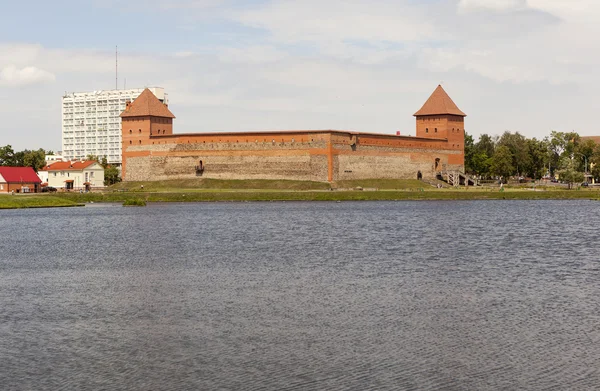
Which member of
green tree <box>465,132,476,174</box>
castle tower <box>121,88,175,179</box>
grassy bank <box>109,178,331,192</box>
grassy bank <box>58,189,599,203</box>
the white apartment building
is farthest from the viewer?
the white apartment building

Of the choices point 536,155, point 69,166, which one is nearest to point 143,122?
point 69,166

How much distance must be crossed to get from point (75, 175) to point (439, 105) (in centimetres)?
4224

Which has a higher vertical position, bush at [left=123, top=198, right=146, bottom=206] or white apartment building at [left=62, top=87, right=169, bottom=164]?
white apartment building at [left=62, top=87, right=169, bottom=164]

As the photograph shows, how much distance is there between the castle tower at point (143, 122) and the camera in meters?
88.0

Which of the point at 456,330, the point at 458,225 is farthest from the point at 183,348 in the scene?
the point at 458,225

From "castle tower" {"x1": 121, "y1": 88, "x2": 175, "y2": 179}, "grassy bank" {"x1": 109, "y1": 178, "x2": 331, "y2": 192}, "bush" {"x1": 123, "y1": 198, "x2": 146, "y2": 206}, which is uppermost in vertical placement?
"castle tower" {"x1": 121, "y1": 88, "x2": 175, "y2": 179}

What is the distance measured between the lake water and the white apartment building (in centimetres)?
14166

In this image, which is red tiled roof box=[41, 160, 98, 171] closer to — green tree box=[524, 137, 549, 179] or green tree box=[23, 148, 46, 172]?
green tree box=[23, 148, 46, 172]

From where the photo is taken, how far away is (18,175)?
8188 centimetres

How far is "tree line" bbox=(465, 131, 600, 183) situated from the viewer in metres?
97.0

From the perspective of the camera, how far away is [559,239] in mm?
32625

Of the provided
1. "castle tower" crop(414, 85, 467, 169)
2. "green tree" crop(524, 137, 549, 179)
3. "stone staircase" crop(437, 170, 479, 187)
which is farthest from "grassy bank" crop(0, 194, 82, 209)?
"green tree" crop(524, 137, 549, 179)

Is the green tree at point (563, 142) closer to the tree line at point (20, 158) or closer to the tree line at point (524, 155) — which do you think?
the tree line at point (524, 155)

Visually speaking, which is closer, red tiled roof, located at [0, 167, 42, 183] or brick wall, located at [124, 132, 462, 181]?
red tiled roof, located at [0, 167, 42, 183]
